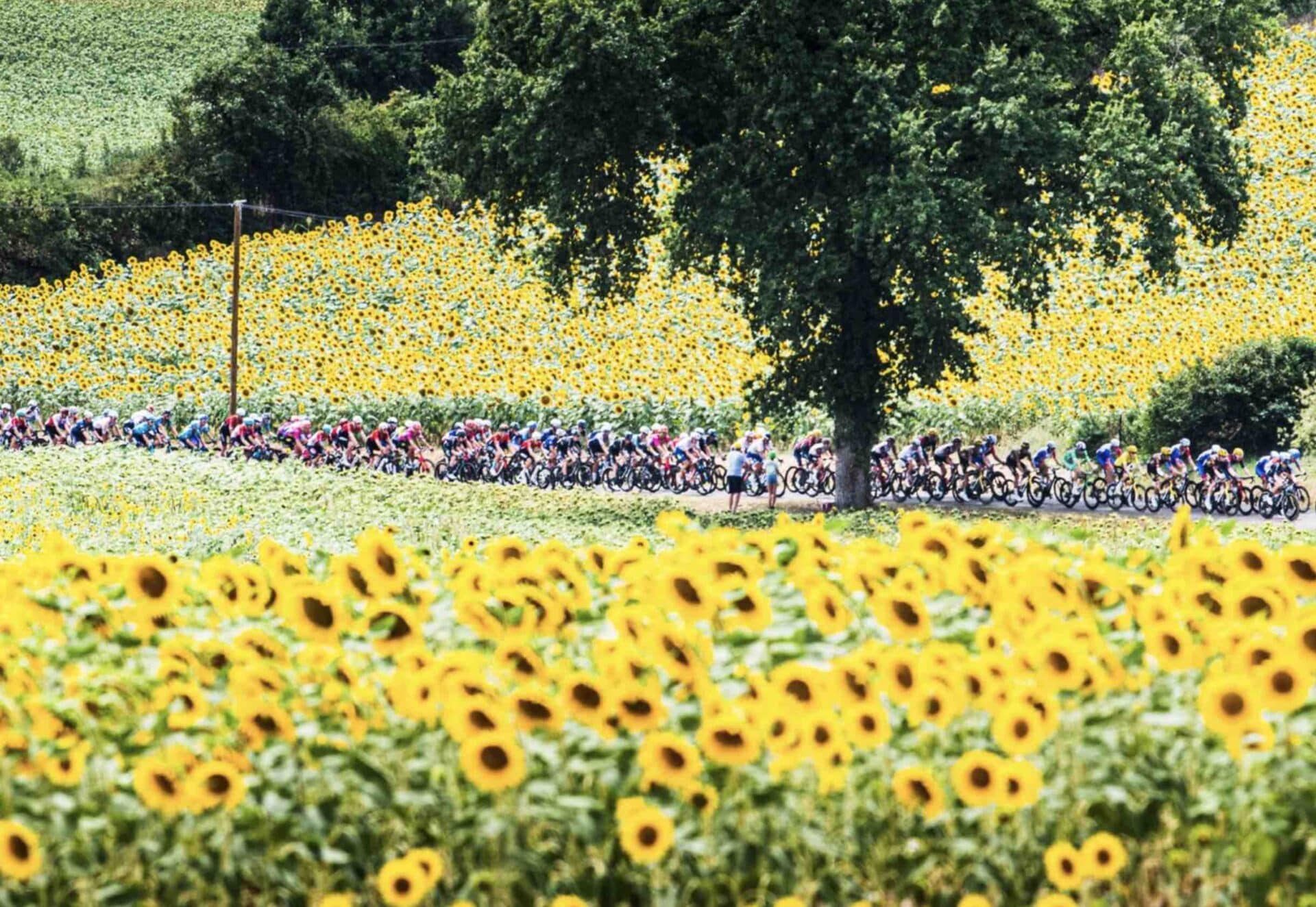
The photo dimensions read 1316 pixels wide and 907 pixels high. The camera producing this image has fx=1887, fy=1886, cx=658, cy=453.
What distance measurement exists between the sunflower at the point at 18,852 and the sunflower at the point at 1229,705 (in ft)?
11.2

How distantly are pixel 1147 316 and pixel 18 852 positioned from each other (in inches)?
1667

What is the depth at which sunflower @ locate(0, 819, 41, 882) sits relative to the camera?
534 cm

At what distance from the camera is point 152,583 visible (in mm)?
7098

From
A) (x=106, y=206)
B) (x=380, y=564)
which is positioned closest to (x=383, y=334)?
(x=106, y=206)

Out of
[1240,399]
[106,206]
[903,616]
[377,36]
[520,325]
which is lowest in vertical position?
[903,616]

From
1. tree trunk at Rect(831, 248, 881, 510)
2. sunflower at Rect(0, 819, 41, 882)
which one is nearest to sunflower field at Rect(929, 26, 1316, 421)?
tree trunk at Rect(831, 248, 881, 510)

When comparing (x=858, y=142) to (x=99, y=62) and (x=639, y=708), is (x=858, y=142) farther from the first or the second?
(x=99, y=62)

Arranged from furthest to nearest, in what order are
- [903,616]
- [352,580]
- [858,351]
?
[858,351], [352,580], [903,616]

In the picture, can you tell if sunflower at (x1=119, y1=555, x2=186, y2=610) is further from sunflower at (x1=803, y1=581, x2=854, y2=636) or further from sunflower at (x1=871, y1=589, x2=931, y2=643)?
sunflower at (x1=871, y1=589, x2=931, y2=643)

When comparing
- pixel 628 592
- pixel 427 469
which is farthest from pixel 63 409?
pixel 628 592

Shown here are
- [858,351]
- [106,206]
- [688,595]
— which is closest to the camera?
[688,595]

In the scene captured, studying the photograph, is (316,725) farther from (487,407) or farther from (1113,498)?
(487,407)

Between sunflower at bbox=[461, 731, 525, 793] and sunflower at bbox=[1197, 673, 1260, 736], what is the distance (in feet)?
6.68

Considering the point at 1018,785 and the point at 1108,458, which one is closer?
the point at 1018,785
